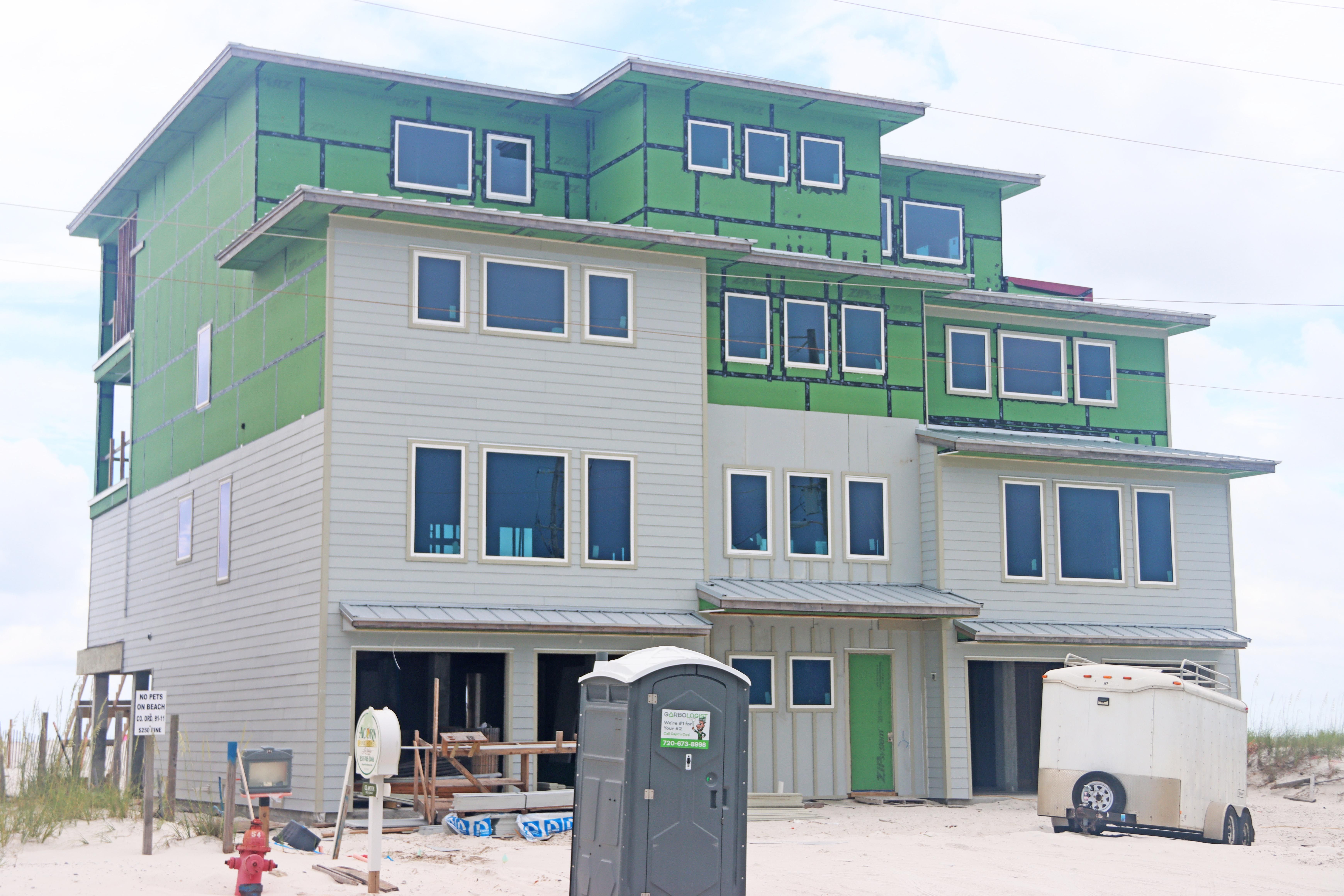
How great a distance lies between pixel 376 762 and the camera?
14.9 m

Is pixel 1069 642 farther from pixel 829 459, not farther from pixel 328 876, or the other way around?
pixel 328 876

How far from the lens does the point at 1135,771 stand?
68.6 feet

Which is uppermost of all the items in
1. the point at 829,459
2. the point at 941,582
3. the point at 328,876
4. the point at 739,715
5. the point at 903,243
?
the point at 903,243

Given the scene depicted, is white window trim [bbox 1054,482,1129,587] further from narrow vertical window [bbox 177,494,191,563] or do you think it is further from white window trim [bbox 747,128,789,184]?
narrow vertical window [bbox 177,494,191,563]

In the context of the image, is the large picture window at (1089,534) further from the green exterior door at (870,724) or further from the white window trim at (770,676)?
the white window trim at (770,676)

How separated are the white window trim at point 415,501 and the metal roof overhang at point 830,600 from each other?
413cm

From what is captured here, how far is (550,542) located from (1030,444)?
9612mm

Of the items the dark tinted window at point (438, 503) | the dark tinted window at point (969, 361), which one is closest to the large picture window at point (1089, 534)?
the dark tinted window at point (969, 361)

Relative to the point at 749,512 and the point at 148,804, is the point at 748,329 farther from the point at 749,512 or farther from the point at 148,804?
the point at 148,804

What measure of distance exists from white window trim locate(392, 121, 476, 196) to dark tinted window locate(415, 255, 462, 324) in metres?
4.22

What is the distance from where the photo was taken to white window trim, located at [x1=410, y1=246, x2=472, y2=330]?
23.6 m

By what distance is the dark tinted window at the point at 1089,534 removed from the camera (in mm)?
29078

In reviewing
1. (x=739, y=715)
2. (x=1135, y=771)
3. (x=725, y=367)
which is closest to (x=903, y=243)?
(x=725, y=367)

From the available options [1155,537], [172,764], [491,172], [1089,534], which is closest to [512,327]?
[491,172]
